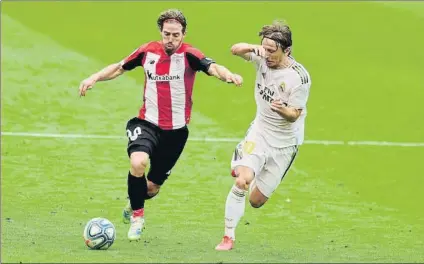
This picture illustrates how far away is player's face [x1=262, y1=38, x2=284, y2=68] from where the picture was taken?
1172 centimetres

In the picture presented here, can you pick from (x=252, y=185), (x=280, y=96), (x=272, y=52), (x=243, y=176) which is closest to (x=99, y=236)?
(x=243, y=176)

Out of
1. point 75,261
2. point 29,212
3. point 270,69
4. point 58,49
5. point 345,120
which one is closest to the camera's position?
point 75,261

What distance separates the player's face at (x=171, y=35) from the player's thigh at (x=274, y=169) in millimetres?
1536

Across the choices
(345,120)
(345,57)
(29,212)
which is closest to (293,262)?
(29,212)

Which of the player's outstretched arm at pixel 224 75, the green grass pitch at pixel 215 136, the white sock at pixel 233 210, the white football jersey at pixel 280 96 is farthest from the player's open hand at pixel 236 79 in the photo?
the green grass pitch at pixel 215 136

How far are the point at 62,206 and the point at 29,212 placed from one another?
61 centimetres

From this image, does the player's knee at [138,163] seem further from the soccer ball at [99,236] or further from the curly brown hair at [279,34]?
the curly brown hair at [279,34]

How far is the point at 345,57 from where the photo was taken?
2264 centimetres

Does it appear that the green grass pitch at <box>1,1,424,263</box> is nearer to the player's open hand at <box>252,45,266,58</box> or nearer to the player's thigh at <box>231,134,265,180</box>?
the player's thigh at <box>231,134,265,180</box>

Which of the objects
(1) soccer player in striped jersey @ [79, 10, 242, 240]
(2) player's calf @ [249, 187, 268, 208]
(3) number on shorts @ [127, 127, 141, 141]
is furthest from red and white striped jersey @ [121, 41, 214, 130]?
(2) player's calf @ [249, 187, 268, 208]

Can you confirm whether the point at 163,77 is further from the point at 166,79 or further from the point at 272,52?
the point at 272,52

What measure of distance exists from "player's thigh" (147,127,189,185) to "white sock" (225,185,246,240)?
1232 millimetres

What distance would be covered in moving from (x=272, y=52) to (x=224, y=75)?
1.76ft

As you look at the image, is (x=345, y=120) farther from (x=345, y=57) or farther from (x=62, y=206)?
(x=62, y=206)
